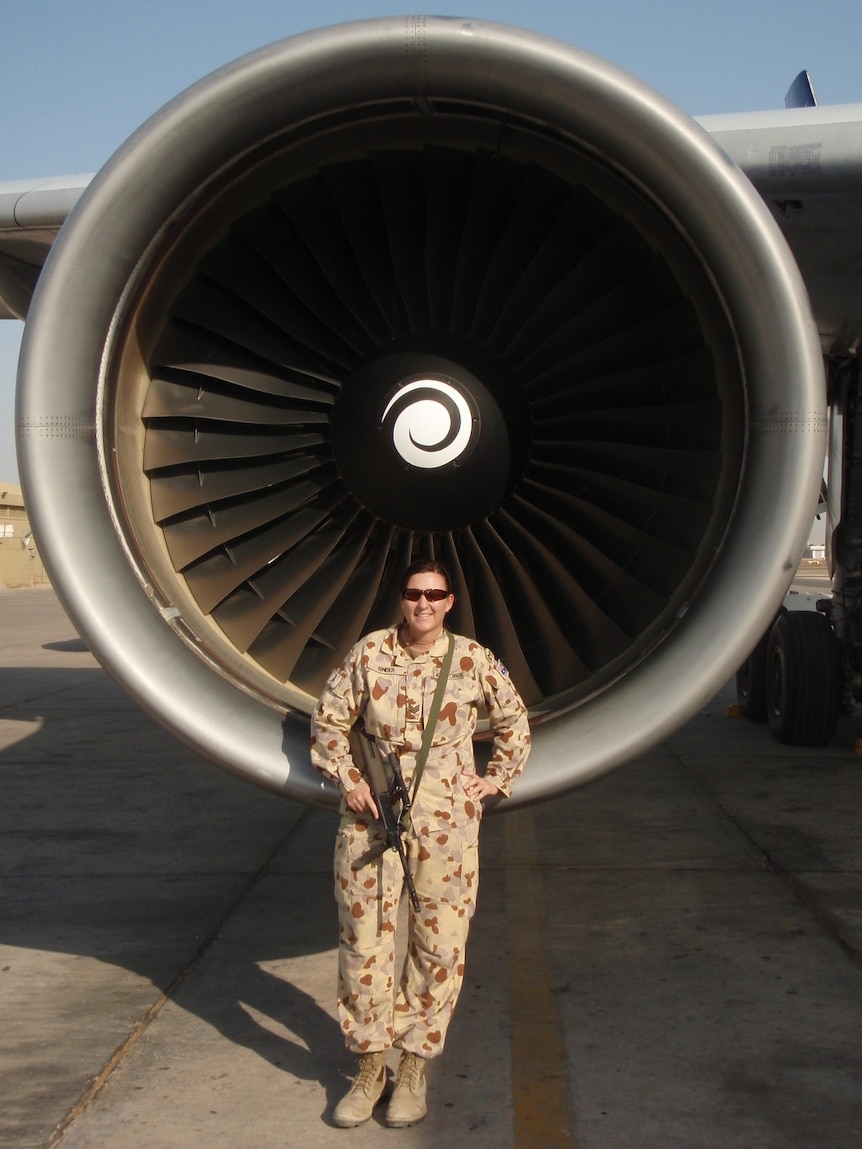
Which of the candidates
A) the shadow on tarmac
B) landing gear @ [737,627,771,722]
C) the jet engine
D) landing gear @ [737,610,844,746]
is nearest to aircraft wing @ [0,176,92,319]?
the jet engine

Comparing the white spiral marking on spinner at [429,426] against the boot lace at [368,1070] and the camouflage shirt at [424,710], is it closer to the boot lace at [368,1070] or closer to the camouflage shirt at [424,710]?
the camouflage shirt at [424,710]

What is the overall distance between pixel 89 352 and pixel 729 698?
7.98 m

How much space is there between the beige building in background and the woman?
3342 centimetres

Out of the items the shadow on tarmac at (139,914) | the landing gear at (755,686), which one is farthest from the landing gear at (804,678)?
the shadow on tarmac at (139,914)

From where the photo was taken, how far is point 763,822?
5523mm

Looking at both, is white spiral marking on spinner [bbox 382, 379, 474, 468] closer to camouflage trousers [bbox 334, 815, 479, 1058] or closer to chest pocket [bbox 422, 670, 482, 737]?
chest pocket [bbox 422, 670, 482, 737]

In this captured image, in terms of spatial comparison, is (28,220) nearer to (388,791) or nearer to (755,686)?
(388,791)

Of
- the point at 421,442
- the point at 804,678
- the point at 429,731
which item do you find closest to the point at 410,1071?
the point at 429,731

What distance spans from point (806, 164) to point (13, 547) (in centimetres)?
3498

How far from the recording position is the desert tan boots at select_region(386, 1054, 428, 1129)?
107 inches

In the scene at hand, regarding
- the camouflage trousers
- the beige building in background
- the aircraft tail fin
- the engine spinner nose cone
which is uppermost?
the aircraft tail fin

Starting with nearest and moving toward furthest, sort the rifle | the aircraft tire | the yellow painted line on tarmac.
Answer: the yellow painted line on tarmac, the rifle, the aircraft tire

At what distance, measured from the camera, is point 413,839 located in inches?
113

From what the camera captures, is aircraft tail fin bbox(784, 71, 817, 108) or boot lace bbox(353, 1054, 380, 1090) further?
aircraft tail fin bbox(784, 71, 817, 108)
